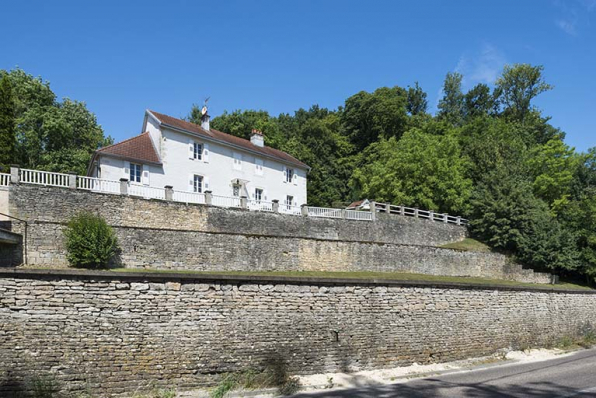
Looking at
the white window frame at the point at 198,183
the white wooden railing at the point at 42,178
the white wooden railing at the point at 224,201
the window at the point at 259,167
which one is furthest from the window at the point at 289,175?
the white wooden railing at the point at 42,178

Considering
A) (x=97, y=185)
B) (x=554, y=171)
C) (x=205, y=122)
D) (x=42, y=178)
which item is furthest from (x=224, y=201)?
(x=554, y=171)

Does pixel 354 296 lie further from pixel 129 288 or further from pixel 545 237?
pixel 545 237

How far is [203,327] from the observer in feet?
34.0

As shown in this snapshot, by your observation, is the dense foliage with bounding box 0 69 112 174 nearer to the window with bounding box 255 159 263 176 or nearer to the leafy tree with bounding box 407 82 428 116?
the window with bounding box 255 159 263 176

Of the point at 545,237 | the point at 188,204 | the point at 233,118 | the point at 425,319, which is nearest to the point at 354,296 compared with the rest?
the point at 425,319

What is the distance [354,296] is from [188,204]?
10576 mm

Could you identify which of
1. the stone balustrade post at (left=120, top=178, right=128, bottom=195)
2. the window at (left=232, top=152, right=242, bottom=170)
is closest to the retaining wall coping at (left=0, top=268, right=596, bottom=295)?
the stone balustrade post at (left=120, top=178, right=128, bottom=195)

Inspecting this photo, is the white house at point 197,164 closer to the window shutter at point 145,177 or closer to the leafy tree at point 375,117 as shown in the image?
the window shutter at point 145,177

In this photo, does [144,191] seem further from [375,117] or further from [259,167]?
[375,117]

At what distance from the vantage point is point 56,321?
9.07 m

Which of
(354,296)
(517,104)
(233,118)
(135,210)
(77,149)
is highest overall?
(517,104)

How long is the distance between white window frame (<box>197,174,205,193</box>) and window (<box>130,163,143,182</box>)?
3750 millimetres

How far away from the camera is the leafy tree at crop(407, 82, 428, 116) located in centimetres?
5831

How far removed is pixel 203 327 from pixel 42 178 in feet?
38.7
